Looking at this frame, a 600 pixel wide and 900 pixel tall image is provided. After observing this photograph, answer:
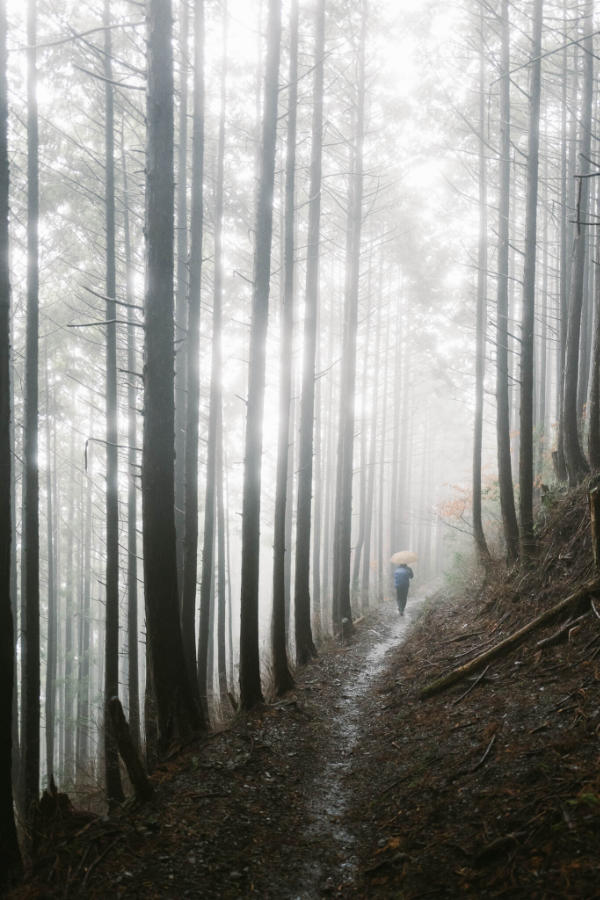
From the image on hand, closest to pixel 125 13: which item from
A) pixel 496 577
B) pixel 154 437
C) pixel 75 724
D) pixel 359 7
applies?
pixel 359 7

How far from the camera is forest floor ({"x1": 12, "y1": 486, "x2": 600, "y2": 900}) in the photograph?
11.1 feet

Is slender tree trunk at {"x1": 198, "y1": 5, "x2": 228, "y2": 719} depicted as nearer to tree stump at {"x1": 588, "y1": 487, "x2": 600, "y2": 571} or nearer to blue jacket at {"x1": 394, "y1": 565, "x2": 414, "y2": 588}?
tree stump at {"x1": 588, "y1": 487, "x2": 600, "y2": 571}

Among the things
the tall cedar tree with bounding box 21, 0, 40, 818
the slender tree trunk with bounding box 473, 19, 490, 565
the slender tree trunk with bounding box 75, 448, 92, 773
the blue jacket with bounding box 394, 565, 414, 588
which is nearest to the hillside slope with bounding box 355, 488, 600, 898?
the slender tree trunk with bounding box 473, 19, 490, 565

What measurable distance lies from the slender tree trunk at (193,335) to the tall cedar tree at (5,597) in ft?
12.0

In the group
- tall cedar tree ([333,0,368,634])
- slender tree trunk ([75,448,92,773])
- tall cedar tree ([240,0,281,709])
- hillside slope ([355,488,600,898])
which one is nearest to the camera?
hillside slope ([355,488,600,898])

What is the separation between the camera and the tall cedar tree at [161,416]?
20.5 ft

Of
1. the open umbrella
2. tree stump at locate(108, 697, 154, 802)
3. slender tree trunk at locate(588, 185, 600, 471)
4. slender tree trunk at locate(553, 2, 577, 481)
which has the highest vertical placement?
slender tree trunk at locate(553, 2, 577, 481)

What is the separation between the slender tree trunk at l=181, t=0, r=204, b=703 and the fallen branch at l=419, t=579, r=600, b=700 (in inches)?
133

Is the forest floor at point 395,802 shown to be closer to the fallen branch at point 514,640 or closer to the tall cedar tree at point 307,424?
the fallen branch at point 514,640

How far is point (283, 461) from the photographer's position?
9078 millimetres

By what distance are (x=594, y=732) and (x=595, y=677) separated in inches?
37.0

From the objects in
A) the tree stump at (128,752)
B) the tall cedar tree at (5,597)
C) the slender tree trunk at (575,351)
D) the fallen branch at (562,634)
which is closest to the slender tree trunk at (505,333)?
the slender tree trunk at (575,351)

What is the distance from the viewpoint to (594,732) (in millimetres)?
4059

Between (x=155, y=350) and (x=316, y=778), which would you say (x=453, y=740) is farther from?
(x=155, y=350)
